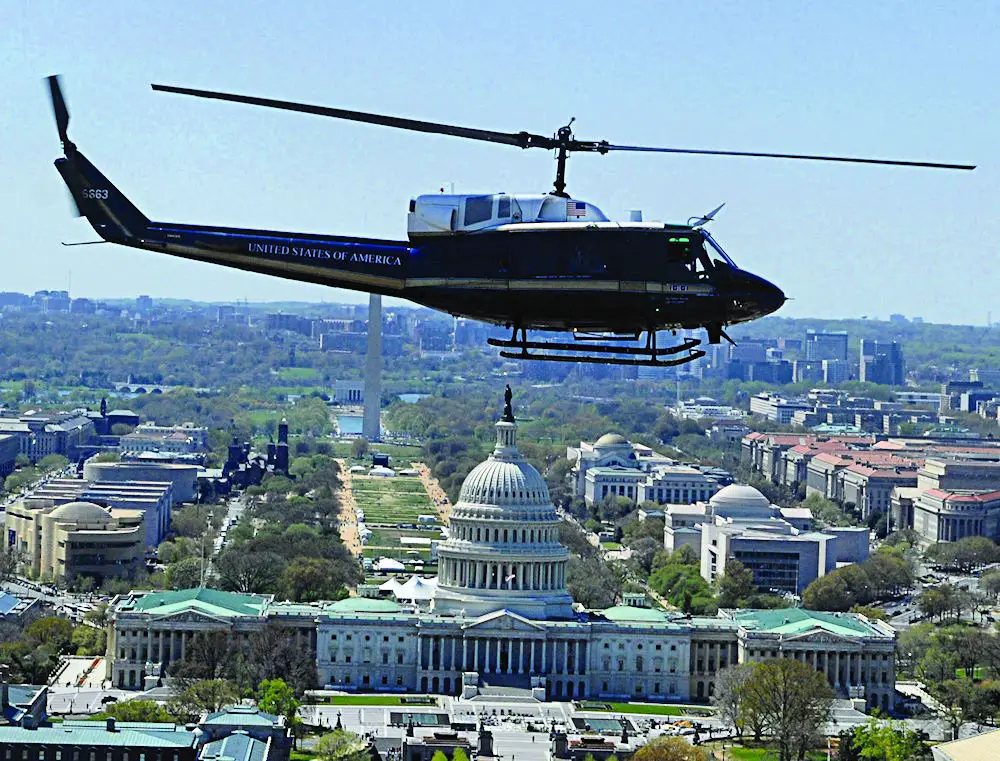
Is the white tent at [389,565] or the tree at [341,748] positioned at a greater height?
the white tent at [389,565]

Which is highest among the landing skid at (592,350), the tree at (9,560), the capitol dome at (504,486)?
the landing skid at (592,350)

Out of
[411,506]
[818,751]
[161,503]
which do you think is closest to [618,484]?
[411,506]

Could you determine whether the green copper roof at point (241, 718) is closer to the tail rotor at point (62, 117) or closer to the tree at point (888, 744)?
the tree at point (888, 744)

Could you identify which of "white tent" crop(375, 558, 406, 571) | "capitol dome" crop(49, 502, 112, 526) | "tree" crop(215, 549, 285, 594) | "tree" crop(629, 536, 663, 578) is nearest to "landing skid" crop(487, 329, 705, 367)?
"tree" crop(215, 549, 285, 594)

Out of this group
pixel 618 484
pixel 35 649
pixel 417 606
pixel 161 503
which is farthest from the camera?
pixel 618 484

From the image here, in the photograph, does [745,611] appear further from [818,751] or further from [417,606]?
[818,751]

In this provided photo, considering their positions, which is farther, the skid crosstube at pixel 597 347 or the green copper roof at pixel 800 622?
the green copper roof at pixel 800 622

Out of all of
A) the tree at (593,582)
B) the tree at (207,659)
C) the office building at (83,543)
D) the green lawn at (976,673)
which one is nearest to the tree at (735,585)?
the tree at (593,582)
